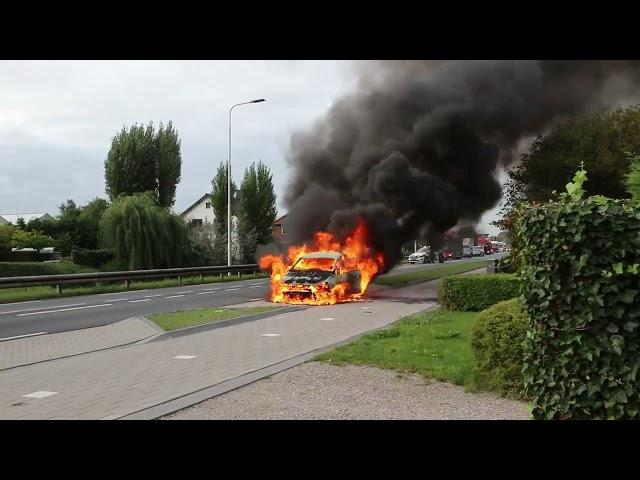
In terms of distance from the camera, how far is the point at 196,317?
11.6 m

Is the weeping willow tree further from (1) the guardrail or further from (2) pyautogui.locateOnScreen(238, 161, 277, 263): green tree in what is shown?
(2) pyautogui.locateOnScreen(238, 161, 277, 263): green tree

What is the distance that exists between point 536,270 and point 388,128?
19.8m

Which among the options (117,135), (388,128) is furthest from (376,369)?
(117,135)

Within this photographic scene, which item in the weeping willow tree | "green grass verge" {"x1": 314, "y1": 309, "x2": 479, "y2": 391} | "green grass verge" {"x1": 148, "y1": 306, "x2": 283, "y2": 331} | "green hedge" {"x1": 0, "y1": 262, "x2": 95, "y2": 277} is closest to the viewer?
"green grass verge" {"x1": 314, "y1": 309, "x2": 479, "y2": 391}

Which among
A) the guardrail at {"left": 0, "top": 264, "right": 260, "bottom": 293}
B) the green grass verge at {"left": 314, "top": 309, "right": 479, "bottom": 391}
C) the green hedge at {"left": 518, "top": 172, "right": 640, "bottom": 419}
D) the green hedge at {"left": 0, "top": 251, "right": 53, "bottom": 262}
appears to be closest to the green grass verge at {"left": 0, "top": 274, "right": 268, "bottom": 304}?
the guardrail at {"left": 0, "top": 264, "right": 260, "bottom": 293}

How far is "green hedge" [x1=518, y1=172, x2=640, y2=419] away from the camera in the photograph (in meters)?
3.41

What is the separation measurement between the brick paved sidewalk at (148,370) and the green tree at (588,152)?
7.93m

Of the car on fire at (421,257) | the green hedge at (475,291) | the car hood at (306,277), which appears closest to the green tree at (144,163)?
the car on fire at (421,257)

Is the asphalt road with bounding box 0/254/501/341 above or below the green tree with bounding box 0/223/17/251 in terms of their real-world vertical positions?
below

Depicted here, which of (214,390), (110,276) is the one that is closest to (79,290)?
(110,276)

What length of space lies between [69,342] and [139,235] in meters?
19.3

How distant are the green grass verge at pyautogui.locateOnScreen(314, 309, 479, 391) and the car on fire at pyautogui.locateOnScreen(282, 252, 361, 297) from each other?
518 centimetres

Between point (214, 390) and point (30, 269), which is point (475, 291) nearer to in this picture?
point (214, 390)
